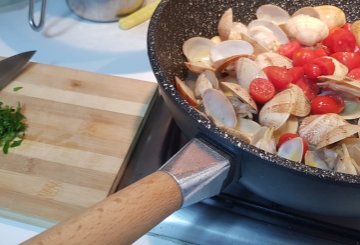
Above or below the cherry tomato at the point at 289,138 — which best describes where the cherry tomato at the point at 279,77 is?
above

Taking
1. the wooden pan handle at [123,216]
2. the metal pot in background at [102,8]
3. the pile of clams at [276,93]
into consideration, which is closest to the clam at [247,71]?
the pile of clams at [276,93]

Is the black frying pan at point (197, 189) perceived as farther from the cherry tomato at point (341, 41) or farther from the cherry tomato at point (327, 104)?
the cherry tomato at point (341, 41)

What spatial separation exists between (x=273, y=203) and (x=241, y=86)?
0.15m

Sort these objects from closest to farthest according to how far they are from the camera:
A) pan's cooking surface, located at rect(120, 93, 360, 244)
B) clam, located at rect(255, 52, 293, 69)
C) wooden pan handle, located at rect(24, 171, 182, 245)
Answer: wooden pan handle, located at rect(24, 171, 182, 245), pan's cooking surface, located at rect(120, 93, 360, 244), clam, located at rect(255, 52, 293, 69)

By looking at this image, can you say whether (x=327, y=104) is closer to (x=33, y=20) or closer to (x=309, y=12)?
(x=309, y=12)

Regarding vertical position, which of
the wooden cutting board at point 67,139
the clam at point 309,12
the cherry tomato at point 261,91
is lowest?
the wooden cutting board at point 67,139

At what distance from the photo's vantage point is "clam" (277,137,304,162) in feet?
1.58

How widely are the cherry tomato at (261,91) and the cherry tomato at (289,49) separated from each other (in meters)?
0.09

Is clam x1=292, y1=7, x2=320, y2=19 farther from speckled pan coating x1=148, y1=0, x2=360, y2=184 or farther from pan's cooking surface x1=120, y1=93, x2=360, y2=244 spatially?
pan's cooking surface x1=120, y1=93, x2=360, y2=244

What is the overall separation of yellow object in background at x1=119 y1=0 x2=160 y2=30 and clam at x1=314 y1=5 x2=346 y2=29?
0.30 m

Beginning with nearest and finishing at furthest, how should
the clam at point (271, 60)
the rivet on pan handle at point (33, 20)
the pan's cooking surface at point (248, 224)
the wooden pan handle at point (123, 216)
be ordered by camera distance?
1. the wooden pan handle at point (123, 216)
2. the pan's cooking surface at point (248, 224)
3. the clam at point (271, 60)
4. the rivet on pan handle at point (33, 20)

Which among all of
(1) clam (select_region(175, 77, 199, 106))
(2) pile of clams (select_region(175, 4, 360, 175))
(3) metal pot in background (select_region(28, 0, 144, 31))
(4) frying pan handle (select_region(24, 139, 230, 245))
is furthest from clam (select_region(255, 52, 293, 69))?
(3) metal pot in background (select_region(28, 0, 144, 31))

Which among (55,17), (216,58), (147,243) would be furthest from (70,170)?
(55,17)

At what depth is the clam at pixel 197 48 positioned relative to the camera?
0.62 metres
